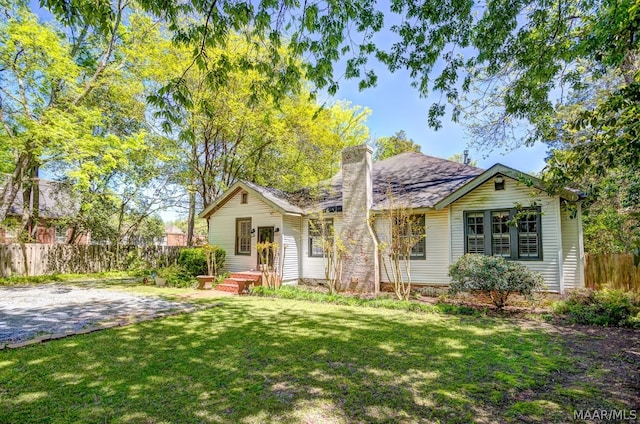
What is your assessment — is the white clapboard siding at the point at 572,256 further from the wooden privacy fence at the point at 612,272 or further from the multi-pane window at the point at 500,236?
the multi-pane window at the point at 500,236

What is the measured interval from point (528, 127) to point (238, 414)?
9.26 metres

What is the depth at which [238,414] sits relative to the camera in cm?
319

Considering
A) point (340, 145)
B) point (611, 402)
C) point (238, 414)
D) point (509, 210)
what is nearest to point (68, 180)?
point (340, 145)

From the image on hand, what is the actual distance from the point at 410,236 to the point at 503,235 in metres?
3.03

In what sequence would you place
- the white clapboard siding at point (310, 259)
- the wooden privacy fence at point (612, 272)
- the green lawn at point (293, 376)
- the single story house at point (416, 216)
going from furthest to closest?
1. the white clapboard siding at point (310, 259)
2. the single story house at point (416, 216)
3. the wooden privacy fence at point (612, 272)
4. the green lawn at point (293, 376)

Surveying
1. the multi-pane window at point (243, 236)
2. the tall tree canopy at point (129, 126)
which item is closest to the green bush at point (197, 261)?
the multi-pane window at point (243, 236)

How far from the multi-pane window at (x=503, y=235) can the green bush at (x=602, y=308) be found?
1.58 m

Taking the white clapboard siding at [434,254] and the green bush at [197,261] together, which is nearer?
the white clapboard siding at [434,254]

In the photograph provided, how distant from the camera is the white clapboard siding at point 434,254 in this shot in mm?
11008

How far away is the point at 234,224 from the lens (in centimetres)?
1462

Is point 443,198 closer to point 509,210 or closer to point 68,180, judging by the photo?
point 509,210

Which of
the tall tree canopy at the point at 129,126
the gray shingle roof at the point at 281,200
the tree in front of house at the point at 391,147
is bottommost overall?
the gray shingle roof at the point at 281,200

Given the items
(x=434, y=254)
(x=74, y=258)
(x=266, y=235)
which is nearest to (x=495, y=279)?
(x=434, y=254)

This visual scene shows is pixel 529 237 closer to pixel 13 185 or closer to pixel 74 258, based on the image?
pixel 13 185
